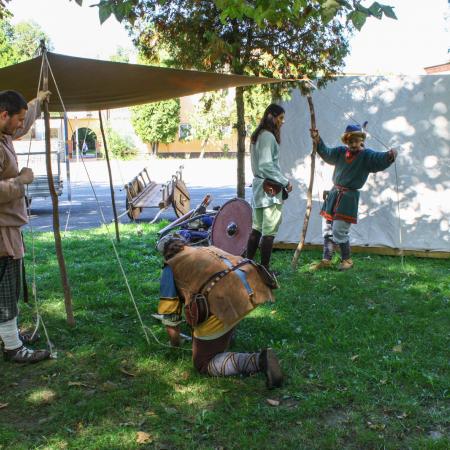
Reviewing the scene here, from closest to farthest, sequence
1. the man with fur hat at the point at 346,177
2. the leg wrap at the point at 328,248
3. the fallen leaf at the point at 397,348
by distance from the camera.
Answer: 1. the fallen leaf at the point at 397,348
2. the man with fur hat at the point at 346,177
3. the leg wrap at the point at 328,248

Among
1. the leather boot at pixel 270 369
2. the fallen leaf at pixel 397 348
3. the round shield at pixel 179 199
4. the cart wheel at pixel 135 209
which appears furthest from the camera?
the cart wheel at pixel 135 209

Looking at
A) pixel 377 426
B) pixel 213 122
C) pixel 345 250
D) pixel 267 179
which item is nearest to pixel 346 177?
pixel 345 250

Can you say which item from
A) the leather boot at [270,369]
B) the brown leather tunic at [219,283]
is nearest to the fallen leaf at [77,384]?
the brown leather tunic at [219,283]

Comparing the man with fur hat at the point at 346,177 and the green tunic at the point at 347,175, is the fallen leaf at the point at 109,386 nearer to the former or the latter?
the man with fur hat at the point at 346,177

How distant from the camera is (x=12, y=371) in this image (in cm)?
385

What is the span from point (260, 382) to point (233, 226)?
3219 millimetres

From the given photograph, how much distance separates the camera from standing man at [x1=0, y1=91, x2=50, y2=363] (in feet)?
11.7

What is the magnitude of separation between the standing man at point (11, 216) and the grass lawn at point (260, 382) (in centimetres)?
17

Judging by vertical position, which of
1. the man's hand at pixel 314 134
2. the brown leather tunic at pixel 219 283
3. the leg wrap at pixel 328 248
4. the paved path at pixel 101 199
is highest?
the man's hand at pixel 314 134

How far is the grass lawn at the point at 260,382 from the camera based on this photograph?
9.85 ft

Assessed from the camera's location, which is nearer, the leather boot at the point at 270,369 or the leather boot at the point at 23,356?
the leather boot at the point at 270,369

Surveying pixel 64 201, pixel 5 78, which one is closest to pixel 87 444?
pixel 5 78

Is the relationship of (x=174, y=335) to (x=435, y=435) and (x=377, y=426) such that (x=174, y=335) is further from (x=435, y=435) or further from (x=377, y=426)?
(x=435, y=435)

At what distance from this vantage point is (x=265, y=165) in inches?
228
